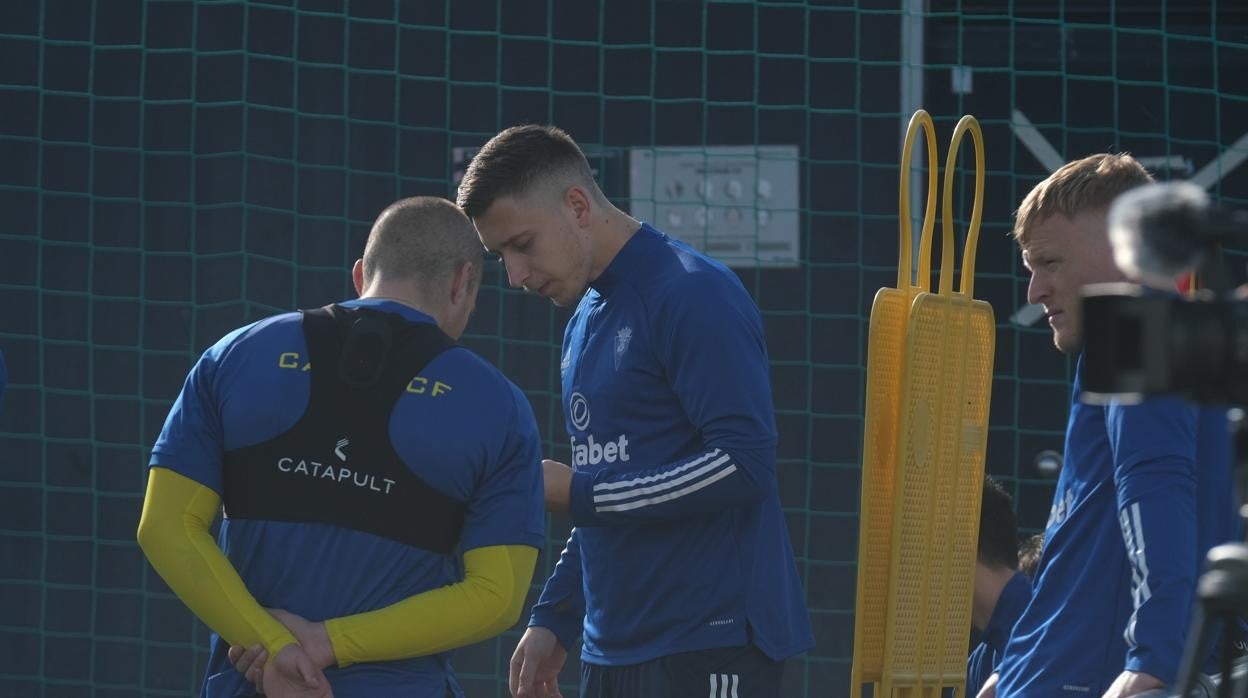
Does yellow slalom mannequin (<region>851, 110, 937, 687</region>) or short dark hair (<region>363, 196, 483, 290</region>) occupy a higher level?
short dark hair (<region>363, 196, 483, 290</region>)

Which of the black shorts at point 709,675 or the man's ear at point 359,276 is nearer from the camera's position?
the black shorts at point 709,675

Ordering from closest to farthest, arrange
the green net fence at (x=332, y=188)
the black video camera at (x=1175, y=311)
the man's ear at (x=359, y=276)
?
the black video camera at (x=1175, y=311)
the man's ear at (x=359, y=276)
the green net fence at (x=332, y=188)

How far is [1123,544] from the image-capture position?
2.48m

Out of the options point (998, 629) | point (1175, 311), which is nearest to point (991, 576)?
point (998, 629)

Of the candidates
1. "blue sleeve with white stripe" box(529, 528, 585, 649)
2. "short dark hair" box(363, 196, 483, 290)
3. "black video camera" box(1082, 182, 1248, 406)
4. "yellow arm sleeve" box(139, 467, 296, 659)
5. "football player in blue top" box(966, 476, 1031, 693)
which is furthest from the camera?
"football player in blue top" box(966, 476, 1031, 693)

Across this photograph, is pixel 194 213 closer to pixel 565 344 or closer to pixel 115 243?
pixel 115 243

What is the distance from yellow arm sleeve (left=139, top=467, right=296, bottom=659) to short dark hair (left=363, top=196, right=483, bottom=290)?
0.47m

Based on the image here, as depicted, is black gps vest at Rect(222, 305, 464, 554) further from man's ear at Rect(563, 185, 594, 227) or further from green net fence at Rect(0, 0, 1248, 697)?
green net fence at Rect(0, 0, 1248, 697)

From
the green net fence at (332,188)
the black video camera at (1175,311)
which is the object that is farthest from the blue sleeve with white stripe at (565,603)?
the green net fence at (332,188)

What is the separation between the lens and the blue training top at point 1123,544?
7.54 ft

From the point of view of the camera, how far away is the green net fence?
211 inches

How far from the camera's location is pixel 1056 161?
5.54 m

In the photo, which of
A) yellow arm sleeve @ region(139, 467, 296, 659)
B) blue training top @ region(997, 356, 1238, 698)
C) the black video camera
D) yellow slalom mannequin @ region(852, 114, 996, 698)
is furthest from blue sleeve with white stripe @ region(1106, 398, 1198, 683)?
yellow arm sleeve @ region(139, 467, 296, 659)

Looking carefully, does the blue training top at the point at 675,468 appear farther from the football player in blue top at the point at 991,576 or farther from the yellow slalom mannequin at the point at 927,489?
the football player in blue top at the point at 991,576
